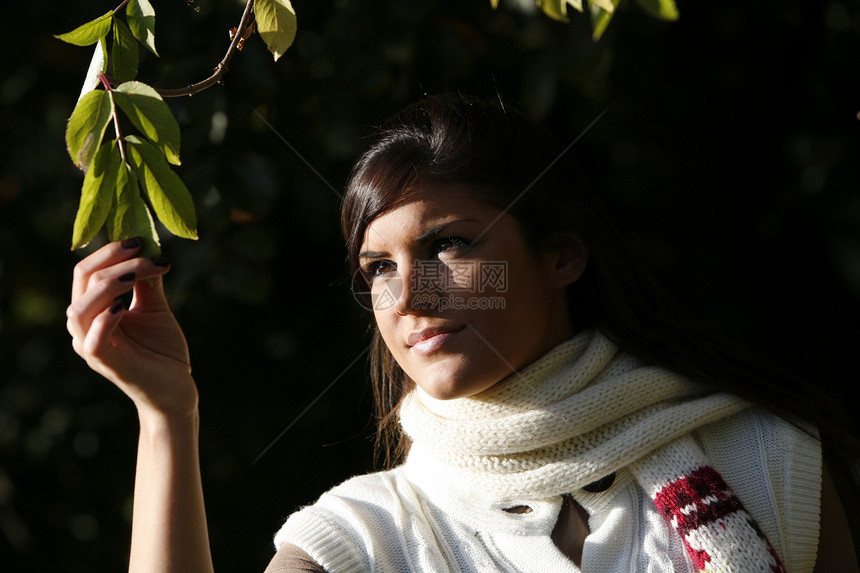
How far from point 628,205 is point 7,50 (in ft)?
5.14

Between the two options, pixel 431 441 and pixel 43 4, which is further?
pixel 43 4

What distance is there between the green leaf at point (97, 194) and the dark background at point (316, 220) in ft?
2.85

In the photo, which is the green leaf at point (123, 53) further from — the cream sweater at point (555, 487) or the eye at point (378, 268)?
the cream sweater at point (555, 487)

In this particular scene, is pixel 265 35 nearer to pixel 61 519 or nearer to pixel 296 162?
pixel 296 162

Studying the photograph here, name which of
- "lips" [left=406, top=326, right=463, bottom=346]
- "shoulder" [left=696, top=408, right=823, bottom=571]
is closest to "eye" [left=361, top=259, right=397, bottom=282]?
"lips" [left=406, top=326, right=463, bottom=346]

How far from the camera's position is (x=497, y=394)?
1.41 metres

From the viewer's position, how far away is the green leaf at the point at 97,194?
38.5 inches

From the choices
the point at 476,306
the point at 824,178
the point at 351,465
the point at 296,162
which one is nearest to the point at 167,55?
the point at 296,162

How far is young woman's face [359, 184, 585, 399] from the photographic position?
1354 millimetres

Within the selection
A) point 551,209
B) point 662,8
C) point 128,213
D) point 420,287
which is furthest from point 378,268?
point 662,8

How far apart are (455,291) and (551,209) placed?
10.1 inches

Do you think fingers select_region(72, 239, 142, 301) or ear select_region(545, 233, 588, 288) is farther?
ear select_region(545, 233, 588, 288)

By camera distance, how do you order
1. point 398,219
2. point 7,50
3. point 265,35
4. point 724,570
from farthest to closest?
point 7,50 < point 398,219 < point 724,570 < point 265,35

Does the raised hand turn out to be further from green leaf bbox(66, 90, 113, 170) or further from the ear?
the ear
